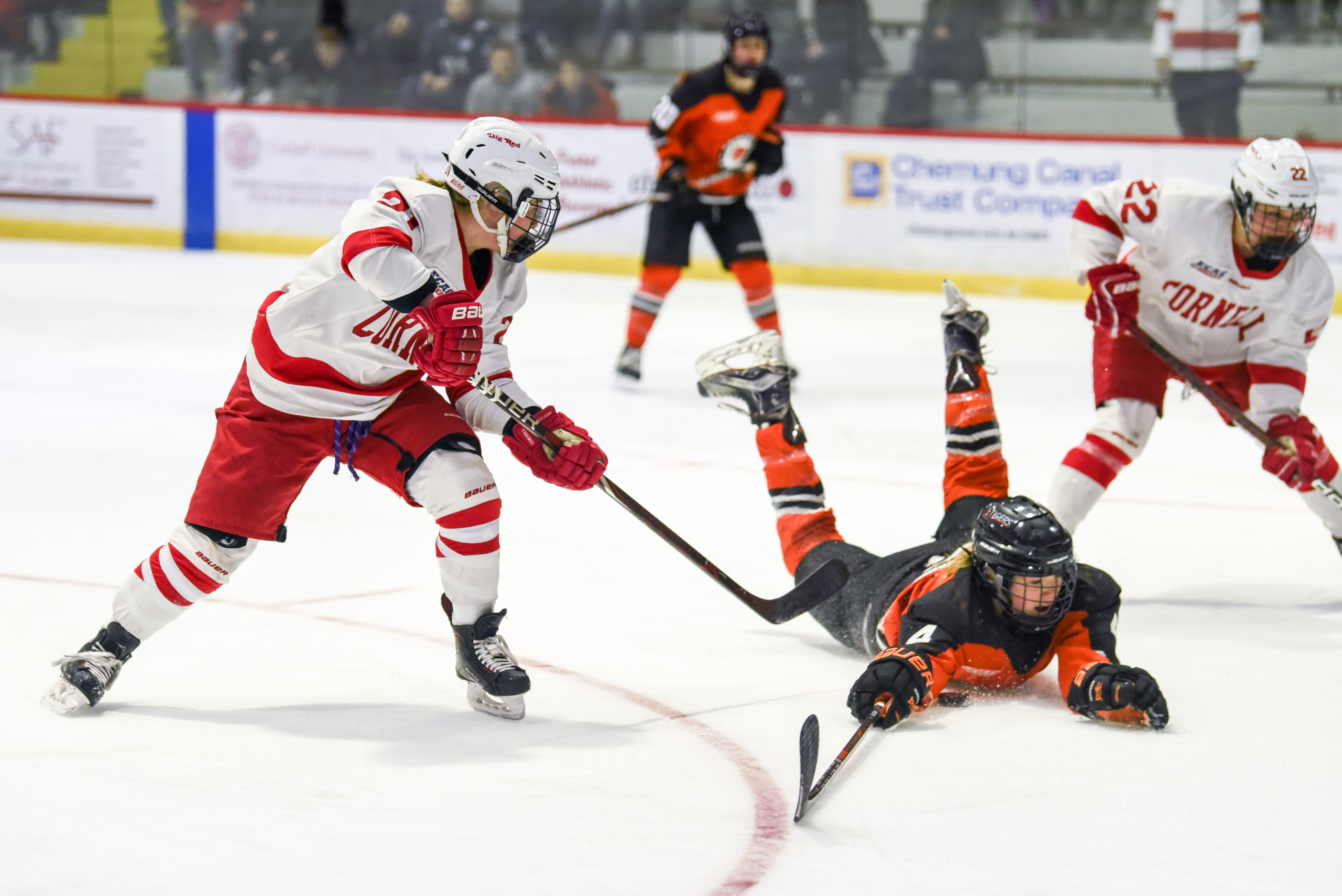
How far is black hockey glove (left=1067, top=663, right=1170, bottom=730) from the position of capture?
2.85m

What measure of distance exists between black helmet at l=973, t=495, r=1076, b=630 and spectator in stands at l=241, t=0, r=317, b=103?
→ 347 inches

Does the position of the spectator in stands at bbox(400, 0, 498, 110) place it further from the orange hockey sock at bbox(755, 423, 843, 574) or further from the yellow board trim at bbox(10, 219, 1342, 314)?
the orange hockey sock at bbox(755, 423, 843, 574)

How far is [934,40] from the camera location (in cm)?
977

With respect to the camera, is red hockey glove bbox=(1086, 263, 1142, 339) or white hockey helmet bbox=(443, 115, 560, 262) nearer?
white hockey helmet bbox=(443, 115, 560, 262)

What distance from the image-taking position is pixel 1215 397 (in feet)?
13.1

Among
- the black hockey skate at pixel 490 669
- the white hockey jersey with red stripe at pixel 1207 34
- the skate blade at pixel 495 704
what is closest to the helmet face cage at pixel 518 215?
the black hockey skate at pixel 490 669

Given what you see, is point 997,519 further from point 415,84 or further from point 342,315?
point 415,84

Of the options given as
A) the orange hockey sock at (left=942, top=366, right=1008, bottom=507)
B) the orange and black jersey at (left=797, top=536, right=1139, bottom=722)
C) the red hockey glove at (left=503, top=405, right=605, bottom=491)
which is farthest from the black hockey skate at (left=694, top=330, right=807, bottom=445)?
the red hockey glove at (left=503, top=405, right=605, bottom=491)

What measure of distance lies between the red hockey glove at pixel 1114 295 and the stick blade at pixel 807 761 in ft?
5.52

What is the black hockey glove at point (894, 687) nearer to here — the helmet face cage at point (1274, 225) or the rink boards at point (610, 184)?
the helmet face cage at point (1274, 225)

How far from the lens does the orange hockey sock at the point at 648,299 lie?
674 centimetres

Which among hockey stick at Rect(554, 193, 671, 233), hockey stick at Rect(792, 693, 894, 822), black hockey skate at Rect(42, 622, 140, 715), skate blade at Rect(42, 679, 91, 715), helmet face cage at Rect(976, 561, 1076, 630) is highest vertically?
hockey stick at Rect(554, 193, 671, 233)

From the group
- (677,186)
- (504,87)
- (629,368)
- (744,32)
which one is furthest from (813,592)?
(504,87)

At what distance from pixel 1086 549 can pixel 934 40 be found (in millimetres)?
6044
